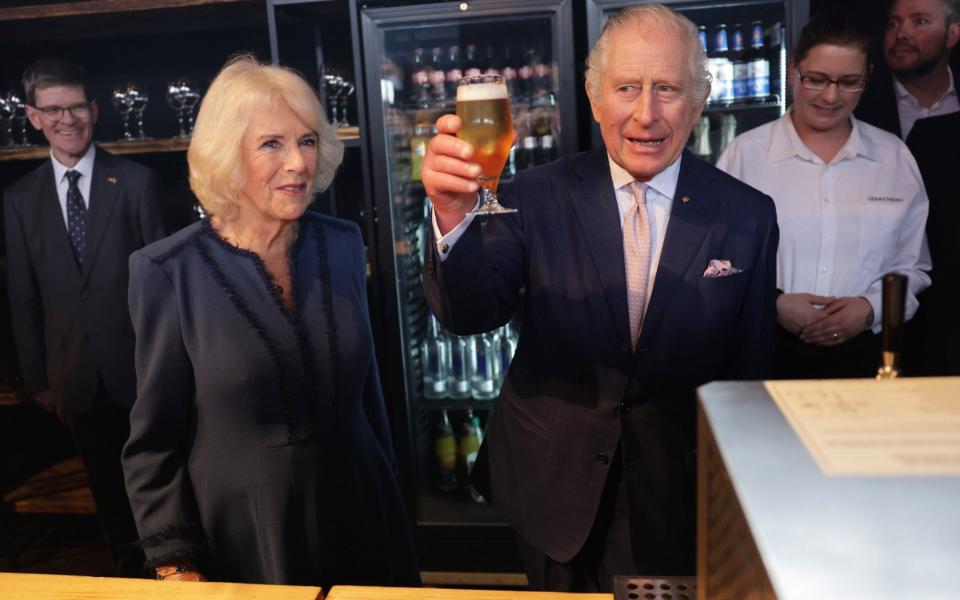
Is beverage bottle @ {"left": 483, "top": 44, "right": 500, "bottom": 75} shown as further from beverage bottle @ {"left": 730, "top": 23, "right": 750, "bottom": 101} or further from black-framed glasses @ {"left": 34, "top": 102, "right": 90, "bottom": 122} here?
black-framed glasses @ {"left": 34, "top": 102, "right": 90, "bottom": 122}

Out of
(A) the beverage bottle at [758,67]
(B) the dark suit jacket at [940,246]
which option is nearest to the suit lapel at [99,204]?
(A) the beverage bottle at [758,67]

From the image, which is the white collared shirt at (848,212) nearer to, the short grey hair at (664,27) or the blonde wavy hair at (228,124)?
the short grey hair at (664,27)

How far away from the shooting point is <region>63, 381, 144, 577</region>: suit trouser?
321cm

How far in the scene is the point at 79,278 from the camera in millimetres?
3133

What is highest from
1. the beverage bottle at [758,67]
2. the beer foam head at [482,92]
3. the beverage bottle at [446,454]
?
the beverage bottle at [758,67]

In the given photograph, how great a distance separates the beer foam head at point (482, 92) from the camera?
4.47 ft

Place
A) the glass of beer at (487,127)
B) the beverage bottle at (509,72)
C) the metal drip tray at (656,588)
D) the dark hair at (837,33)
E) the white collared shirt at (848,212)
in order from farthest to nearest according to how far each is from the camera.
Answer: the beverage bottle at (509,72)
the white collared shirt at (848,212)
the dark hair at (837,33)
the glass of beer at (487,127)
the metal drip tray at (656,588)

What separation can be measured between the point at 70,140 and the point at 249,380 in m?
1.81

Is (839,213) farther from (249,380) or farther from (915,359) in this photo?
(249,380)

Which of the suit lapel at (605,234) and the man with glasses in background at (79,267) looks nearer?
the suit lapel at (605,234)

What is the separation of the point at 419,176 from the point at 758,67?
1.22 meters

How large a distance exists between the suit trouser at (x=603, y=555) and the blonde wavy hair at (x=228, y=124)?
1043 mm

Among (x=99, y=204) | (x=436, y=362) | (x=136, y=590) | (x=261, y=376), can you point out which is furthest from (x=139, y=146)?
(x=136, y=590)

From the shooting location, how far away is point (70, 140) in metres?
3.11
